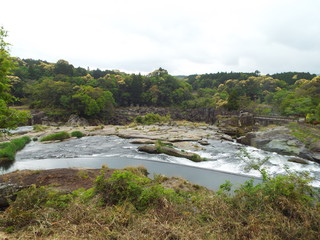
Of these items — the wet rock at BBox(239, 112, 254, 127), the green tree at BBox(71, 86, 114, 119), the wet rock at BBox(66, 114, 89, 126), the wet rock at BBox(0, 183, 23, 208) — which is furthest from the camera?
the green tree at BBox(71, 86, 114, 119)

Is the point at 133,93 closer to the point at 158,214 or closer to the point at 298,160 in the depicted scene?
the point at 298,160

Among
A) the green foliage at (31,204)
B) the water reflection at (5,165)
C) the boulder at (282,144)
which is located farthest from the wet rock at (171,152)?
the green foliage at (31,204)

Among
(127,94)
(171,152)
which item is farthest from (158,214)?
(127,94)

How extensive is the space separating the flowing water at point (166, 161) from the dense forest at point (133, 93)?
51.4ft

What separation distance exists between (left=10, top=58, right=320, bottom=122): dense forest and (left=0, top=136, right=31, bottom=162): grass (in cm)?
1434

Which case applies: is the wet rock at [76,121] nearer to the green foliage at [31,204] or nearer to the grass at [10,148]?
the grass at [10,148]

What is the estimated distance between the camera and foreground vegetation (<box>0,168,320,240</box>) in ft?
15.0

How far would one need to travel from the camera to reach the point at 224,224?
16.6ft

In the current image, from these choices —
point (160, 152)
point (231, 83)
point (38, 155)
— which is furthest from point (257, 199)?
point (231, 83)

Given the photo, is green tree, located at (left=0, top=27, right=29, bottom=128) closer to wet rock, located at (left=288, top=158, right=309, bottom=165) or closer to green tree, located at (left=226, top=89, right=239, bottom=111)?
wet rock, located at (left=288, top=158, right=309, bottom=165)

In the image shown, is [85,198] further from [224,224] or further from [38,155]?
[38,155]

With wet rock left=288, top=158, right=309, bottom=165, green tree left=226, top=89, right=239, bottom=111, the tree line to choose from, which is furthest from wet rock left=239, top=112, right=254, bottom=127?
wet rock left=288, top=158, right=309, bottom=165

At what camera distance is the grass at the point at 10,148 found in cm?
1472

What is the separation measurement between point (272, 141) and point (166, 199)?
1619 cm
